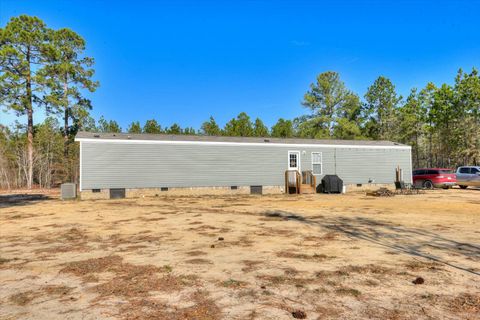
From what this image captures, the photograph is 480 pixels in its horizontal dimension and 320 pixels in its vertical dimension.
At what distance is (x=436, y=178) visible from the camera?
22328 mm

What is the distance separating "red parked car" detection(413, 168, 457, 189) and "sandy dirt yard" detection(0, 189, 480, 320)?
51.7ft

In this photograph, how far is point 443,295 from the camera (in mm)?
3600

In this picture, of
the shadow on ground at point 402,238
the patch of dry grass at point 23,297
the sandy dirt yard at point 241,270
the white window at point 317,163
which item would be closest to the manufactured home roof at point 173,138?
the white window at point 317,163

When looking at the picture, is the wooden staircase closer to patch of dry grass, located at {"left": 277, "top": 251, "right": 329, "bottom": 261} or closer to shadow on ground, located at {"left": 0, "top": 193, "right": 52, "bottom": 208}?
shadow on ground, located at {"left": 0, "top": 193, "right": 52, "bottom": 208}

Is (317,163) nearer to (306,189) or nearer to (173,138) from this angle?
(306,189)

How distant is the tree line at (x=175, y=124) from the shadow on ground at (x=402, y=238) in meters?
22.7

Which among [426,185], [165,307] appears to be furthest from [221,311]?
[426,185]

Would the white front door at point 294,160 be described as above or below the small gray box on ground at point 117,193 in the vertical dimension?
above

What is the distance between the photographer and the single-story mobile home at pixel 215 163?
16500mm

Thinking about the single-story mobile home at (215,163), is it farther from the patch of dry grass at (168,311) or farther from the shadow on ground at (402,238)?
the patch of dry grass at (168,311)

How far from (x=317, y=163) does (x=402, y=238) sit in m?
14.0

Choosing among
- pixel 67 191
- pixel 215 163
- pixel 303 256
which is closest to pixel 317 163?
pixel 215 163

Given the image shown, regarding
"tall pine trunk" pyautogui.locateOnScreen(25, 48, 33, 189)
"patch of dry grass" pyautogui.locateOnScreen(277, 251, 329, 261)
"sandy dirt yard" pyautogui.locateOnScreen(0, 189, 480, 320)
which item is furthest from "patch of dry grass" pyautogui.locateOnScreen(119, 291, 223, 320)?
"tall pine trunk" pyautogui.locateOnScreen(25, 48, 33, 189)

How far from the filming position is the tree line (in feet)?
84.2
